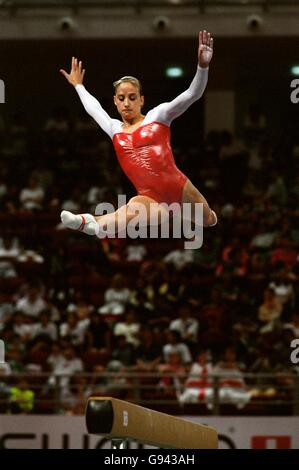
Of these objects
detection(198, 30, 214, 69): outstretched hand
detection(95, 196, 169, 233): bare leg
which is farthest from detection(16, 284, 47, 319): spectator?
detection(198, 30, 214, 69): outstretched hand

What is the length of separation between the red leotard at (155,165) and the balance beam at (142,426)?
135cm

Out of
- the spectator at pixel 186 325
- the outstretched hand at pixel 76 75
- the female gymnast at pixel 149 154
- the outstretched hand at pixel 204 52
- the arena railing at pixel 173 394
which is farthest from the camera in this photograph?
the spectator at pixel 186 325

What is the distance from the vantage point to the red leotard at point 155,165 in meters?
6.75

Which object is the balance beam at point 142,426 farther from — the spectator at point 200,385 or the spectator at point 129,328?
the spectator at point 129,328

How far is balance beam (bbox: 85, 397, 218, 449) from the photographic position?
603 centimetres

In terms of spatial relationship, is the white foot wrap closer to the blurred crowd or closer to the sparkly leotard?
the sparkly leotard

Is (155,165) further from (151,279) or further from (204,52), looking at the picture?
(151,279)

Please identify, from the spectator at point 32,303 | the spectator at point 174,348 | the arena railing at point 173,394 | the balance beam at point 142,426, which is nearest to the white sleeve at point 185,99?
the balance beam at point 142,426

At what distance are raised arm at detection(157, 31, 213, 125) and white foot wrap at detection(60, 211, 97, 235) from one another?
812 mm

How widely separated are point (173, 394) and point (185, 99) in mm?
6147

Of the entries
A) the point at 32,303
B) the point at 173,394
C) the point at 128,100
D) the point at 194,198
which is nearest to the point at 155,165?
the point at 194,198

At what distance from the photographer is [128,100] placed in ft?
22.3
